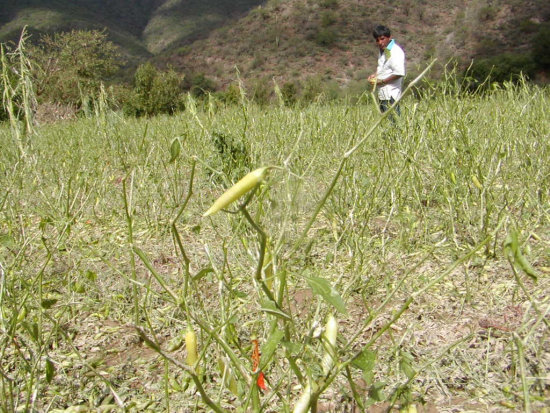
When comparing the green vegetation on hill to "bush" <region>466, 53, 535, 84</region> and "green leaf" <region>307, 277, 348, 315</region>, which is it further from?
"green leaf" <region>307, 277, 348, 315</region>

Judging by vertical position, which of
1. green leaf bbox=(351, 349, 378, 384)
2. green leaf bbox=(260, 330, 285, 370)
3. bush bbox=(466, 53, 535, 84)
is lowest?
bush bbox=(466, 53, 535, 84)

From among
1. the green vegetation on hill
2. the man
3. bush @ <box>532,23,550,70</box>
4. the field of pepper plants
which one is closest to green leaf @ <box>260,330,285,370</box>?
the field of pepper plants

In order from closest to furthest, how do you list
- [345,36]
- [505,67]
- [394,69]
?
[394,69]
[505,67]
[345,36]

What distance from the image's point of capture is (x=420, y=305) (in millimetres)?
1328

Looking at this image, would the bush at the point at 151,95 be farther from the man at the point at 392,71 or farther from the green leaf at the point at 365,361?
the green leaf at the point at 365,361

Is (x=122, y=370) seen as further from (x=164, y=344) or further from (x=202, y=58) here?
(x=202, y=58)

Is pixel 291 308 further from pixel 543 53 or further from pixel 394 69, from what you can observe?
pixel 543 53

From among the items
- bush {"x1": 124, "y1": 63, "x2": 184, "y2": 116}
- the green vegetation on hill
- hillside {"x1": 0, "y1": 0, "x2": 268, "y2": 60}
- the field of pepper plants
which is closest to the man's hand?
the field of pepper plants

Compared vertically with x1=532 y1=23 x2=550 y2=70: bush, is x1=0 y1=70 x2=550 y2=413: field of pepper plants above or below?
above

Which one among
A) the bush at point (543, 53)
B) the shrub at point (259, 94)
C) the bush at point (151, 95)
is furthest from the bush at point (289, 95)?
the bush at point (543, 53)

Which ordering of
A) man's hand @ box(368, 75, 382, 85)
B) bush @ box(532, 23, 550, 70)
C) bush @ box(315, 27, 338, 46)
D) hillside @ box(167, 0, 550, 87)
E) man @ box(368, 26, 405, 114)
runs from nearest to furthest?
man's hand @ box(368, 75, 382, 85) → man @ box(368, 26, 405, 114) → bush @ box(532, 23, 550, 70) → hillside @ box(167, 0, 550, 87) → bush @ box(315, 27, 338, 46)

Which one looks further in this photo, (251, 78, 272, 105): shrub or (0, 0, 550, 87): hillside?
(0, 0, 550, 87): hillside

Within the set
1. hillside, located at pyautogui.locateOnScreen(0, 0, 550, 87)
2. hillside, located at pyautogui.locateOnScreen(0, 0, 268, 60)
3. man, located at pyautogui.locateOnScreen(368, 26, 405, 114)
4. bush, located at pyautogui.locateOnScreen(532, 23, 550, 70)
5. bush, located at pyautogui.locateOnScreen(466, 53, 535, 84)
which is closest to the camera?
man, located at pyautogui.locateOnScreen(368, 26, 405, 114)

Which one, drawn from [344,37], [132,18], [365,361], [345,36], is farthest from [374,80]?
[132,18]
